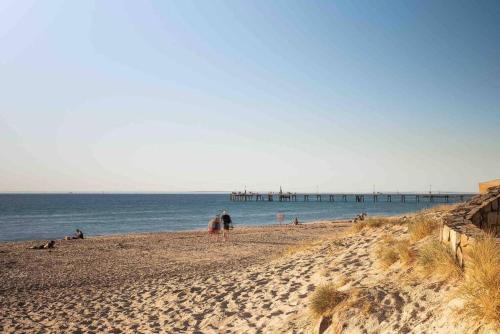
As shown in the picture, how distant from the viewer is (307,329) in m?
5.90

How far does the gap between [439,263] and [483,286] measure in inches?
60.2

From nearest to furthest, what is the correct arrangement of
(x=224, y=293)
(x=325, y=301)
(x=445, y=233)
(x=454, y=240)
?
(x=454, y=240) → (x=325, y=301) → (x=445, y=233) → (x=224, y=293)

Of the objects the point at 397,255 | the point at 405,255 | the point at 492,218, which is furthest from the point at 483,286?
the point at 492,218

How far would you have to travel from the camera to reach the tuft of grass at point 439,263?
5.38m

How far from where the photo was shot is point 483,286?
410 centimetres

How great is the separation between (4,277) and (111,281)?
14.2ft

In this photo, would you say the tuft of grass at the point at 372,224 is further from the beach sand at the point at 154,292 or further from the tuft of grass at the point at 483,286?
the tuft of grass at the point at 483,286

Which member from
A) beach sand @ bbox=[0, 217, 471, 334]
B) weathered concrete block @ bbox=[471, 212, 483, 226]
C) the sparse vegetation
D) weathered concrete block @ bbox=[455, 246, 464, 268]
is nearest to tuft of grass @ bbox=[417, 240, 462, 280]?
weathered concrete block @ bbox=[455, 246, 464, 268]

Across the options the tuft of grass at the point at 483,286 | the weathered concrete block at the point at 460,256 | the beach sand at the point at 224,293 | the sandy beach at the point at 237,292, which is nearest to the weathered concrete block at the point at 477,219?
the sandy beach at the point at 237,292

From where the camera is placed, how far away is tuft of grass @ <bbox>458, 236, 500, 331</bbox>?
3758mm

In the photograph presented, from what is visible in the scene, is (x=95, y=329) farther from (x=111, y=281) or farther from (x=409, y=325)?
(x=409, y=325)

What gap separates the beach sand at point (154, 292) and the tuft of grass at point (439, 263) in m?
2.36

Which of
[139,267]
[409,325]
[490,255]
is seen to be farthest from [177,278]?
[490,255]

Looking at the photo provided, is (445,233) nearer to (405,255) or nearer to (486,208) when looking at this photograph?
(405,255)
